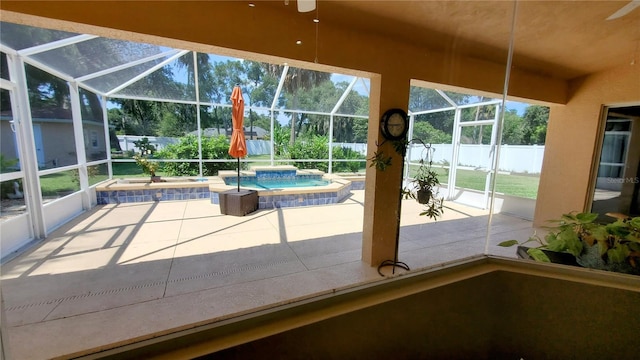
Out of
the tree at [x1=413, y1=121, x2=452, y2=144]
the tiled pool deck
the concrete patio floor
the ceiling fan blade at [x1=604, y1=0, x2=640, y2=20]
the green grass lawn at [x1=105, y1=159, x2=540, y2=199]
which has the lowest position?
the concrete patio floor

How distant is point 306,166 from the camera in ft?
27.6

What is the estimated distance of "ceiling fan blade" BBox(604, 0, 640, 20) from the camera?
245cm

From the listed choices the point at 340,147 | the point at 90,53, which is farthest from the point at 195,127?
the point at 340,147

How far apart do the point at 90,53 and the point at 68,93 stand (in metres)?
1.36

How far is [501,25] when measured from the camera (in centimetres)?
245

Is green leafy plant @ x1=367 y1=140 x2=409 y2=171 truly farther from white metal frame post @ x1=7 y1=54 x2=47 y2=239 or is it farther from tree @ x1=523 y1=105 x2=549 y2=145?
white metal frame post @ x1=7 y1=54 x2=47 y2=239

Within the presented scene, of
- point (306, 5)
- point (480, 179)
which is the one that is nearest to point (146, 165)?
point (306, 5)

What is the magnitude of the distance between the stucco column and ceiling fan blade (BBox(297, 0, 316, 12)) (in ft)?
3.04

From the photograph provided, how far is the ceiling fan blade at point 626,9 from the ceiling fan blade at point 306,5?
3.14 m

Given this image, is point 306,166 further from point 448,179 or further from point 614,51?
point 614,51

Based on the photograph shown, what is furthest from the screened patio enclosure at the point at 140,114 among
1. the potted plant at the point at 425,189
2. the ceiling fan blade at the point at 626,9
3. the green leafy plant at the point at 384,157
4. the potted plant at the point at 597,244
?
the potted plant at the point at 597,244

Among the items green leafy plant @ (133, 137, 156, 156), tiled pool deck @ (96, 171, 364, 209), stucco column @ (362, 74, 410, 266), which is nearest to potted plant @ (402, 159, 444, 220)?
stucco column @ (362, 74, 410, 266)

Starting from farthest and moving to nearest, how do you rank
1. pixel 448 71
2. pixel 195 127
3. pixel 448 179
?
pixel 195 127, pixel 448 179, pixel 448 71

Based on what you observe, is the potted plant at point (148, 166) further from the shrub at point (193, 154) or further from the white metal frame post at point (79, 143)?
the white metal frame post at point (79, 143)
